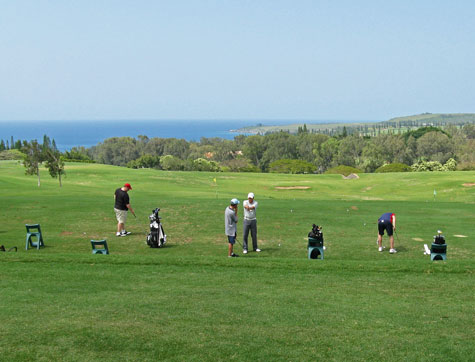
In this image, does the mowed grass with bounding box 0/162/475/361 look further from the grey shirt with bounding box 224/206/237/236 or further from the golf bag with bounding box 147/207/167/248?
the grey shirt with bounding box 224/206/237/236

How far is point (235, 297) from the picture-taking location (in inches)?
459

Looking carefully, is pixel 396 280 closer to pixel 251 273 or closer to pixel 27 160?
pixel 251 273

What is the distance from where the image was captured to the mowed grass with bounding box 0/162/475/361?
8.55 meters

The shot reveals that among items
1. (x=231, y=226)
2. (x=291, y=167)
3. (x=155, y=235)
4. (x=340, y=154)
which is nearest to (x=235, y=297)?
(x=231, y=226)

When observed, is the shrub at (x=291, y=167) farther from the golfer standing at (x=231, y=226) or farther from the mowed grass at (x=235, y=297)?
the golfer standing at (x=231, y=226)

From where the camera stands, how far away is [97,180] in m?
62.5

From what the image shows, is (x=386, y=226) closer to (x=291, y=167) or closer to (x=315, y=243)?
(x=315, y=243)

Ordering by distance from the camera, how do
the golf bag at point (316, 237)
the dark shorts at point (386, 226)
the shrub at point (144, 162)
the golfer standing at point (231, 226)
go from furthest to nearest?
the shrub at point (144, 162) < the dark shorts at point (386, 226) < the golfer standing at point (231, 226) < the golf bag at point (316, 237)

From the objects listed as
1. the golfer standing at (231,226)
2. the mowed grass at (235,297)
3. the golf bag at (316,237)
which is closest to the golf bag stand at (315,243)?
the golf bag at (316,237)

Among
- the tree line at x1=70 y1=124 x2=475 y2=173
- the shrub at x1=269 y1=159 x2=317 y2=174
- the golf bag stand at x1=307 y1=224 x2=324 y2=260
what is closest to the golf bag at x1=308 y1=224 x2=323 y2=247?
the golf bag stand at x1=307 y1=224 x2=324 y2=260

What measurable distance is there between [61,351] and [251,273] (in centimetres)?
682

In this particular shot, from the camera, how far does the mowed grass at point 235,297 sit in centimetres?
855

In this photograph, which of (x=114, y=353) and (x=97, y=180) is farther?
(x=97, y=180)

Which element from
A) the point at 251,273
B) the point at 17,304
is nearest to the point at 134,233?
the point at 251,273
